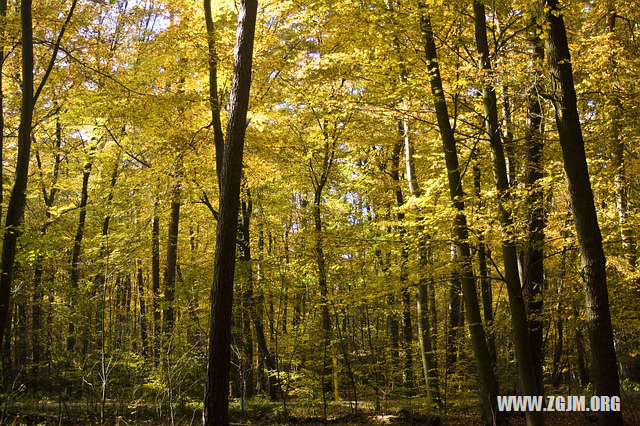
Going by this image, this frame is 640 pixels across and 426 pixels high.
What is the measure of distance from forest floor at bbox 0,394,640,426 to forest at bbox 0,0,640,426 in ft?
0.24

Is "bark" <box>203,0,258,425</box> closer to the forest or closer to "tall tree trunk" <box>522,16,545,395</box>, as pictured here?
the forest

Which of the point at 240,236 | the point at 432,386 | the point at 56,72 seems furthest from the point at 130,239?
the point at 432,386

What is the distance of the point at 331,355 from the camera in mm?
9984

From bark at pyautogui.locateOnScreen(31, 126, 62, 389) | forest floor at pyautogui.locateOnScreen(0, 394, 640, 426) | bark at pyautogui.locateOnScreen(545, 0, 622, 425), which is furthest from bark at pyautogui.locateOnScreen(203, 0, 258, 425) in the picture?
bark at pyautogui.locateOnScreen(31, 126, 62, 389)

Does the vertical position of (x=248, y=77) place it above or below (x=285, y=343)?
above

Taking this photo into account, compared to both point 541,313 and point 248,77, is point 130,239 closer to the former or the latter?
point 248,77

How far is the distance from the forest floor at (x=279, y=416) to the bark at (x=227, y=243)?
4081 mm

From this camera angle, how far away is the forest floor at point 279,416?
9.16m

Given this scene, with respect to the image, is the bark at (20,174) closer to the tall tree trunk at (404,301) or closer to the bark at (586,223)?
the tall tree trunk at (404,301)

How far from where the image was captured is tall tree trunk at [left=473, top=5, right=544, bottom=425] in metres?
6.16

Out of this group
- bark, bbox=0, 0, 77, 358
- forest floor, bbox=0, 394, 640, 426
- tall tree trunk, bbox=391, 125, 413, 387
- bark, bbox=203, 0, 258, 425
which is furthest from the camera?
tall tree trunk, bbox=391, 125, 413, 387

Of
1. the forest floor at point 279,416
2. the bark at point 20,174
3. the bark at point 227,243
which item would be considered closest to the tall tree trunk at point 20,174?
the bark at point 20,174

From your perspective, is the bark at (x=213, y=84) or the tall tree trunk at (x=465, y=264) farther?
the bark at (x=213, y=84)

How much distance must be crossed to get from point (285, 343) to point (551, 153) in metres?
6.47
